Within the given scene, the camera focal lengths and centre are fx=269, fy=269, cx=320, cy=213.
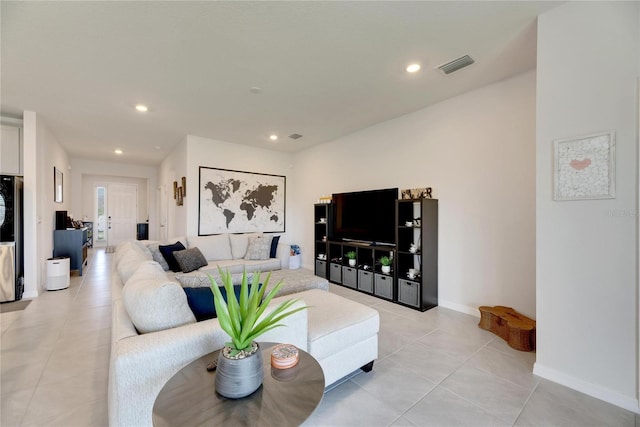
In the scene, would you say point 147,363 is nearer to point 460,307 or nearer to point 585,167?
point 585,167

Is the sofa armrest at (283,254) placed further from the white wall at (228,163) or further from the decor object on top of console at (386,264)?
the decor object on top of console at (386,264)

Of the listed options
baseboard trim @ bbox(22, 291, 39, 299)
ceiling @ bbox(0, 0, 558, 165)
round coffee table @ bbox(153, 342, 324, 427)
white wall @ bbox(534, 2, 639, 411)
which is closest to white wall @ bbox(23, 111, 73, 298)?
baseboard trim @ bbox(22, 291, 39, 299)

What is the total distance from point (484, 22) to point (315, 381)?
2720 millimetres

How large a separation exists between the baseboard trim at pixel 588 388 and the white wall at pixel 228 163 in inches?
153

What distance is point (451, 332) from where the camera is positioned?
281cm

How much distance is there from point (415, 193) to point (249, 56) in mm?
2663

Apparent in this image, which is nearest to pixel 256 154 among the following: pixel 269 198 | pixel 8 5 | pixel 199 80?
pixel 269 198

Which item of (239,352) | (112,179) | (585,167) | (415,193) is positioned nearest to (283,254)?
(415,193)

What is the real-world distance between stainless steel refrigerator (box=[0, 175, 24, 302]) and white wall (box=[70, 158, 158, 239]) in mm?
4528

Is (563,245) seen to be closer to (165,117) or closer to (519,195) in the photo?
(519,195)

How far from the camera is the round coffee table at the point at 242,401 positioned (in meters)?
0.89

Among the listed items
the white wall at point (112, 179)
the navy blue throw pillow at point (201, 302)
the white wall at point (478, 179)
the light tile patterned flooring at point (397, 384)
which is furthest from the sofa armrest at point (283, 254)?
the white wall at point (112, 179)

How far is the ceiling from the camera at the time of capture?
198 cm

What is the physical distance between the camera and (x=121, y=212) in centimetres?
888
